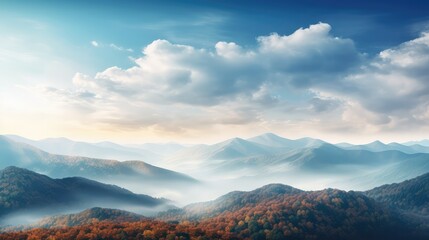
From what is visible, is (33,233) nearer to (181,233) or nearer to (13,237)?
(13,237)

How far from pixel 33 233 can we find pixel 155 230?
3578 cm

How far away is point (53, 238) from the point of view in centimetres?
9706

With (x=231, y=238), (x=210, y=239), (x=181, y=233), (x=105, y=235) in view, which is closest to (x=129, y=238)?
(x=105, y=235)

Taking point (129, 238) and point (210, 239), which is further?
point (210, 239)

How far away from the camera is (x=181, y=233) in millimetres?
117500

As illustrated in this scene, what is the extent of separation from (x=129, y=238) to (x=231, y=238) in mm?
39532

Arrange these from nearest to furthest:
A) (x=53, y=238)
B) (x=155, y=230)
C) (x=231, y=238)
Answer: (x=53, y=238), (x=155, y=230), (x=231, y=238)

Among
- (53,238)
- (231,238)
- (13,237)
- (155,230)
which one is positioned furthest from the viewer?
(231,238)

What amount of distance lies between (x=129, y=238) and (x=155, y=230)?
10.00 meters

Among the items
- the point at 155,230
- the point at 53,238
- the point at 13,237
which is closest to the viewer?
the point at 53,238

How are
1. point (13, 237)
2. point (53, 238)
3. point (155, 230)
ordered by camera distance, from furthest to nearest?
point (155, 230) → point (13, 237) → point (53, 238)

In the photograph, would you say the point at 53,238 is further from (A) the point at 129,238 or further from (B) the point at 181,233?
(B) the point at 181,233

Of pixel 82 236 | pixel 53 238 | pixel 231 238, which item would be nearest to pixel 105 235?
pixel 82 236

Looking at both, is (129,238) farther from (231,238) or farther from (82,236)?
(231,238)
